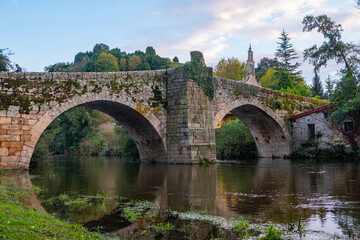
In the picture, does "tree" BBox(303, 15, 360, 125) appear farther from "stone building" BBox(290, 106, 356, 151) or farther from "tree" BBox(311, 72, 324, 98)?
"tree" BBox(311, 72, 324, 98)

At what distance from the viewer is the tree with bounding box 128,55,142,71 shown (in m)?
58.8

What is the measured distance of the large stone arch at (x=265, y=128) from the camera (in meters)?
21.4

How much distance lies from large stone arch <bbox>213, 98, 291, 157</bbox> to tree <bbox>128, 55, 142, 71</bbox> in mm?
37343

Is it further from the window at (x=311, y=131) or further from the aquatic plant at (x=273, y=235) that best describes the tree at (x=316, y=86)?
the aquatic plant at (x=273, y=235)

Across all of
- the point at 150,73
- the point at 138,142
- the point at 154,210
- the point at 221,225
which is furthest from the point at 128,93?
the point at 221,225

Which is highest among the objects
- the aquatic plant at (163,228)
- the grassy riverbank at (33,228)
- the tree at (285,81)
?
the tree at (285,81)

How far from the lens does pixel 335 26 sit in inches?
837

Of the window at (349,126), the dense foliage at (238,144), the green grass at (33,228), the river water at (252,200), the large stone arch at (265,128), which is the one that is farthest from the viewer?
the dense foliage at (238,144)

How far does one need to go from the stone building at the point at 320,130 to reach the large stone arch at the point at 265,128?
731 millimetres

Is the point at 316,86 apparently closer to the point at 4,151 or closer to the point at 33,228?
the point at 4,151

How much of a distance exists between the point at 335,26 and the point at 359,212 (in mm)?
18349

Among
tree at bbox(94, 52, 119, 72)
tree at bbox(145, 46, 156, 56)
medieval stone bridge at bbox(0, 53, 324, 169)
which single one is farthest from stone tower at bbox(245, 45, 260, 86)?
tree at bbox(145, 46, 156, 56)

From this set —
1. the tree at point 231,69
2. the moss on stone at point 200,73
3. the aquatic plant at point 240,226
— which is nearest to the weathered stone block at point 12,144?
the moss on stone at point 200,73

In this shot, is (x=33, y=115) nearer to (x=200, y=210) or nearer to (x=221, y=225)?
(x=200, y=210)
